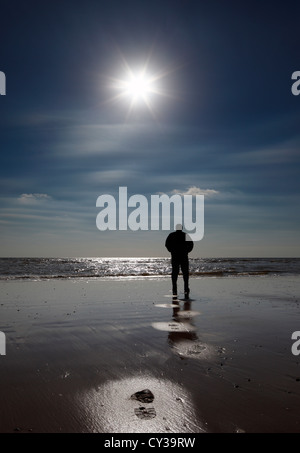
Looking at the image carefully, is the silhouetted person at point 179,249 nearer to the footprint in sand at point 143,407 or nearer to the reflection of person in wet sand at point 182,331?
the reflection of person in wet sand at point 182,331

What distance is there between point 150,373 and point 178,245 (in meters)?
9.65

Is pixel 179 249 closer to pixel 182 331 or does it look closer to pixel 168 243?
pixel 168 243

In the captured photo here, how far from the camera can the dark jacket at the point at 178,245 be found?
1409cm

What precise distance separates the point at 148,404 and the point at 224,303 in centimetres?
827

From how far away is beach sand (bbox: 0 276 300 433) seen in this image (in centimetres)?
327

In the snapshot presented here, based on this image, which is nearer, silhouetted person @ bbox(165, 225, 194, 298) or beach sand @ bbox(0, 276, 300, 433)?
beach sand @ bbox(0, 276, 300, 433)

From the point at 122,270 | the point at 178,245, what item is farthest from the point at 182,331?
the point at 122,270

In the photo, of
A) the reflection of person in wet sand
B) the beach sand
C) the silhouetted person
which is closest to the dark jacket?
the silhouetted person

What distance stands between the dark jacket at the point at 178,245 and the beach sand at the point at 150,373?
17.0 ft

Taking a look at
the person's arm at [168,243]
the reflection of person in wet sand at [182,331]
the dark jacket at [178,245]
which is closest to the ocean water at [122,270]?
the person's arm at [168,243]

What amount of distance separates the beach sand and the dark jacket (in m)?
5.19

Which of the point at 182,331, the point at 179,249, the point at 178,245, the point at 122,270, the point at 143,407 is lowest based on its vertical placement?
the point at 122,270

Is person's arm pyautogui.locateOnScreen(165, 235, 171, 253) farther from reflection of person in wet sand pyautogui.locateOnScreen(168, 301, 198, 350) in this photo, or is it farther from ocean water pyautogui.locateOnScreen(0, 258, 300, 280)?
ocean water pyautogui.locateOnScreen(0, 258, 300, 280)

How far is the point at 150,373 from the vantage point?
4598 mm
